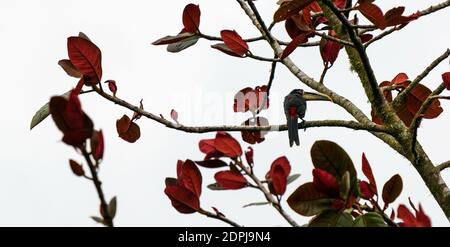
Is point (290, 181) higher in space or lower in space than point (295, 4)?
lower

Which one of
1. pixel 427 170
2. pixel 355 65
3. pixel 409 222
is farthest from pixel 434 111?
pixel 409 222

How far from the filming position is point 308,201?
2.16m

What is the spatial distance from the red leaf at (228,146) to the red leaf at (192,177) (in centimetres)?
12

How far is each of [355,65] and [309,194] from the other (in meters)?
1.48

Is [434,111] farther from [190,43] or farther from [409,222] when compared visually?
[409,222]

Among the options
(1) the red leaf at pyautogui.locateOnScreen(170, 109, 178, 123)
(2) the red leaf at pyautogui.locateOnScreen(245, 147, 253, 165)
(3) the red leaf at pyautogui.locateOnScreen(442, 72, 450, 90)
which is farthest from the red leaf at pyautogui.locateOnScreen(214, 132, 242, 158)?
(3) the red leaf at pyautogui.locateOnScreen(442, 72, 450, 90)

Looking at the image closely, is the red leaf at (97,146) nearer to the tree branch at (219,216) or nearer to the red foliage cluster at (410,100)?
the tree branch at (219,216)

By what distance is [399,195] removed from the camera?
2.35 m

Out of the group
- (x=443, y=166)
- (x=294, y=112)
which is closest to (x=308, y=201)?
(x=443, y=166)

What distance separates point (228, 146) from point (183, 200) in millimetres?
248

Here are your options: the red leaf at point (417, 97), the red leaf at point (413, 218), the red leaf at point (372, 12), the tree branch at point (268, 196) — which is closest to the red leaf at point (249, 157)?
the tree branch at point (268, 196)

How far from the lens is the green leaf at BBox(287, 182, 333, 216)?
211 cm
